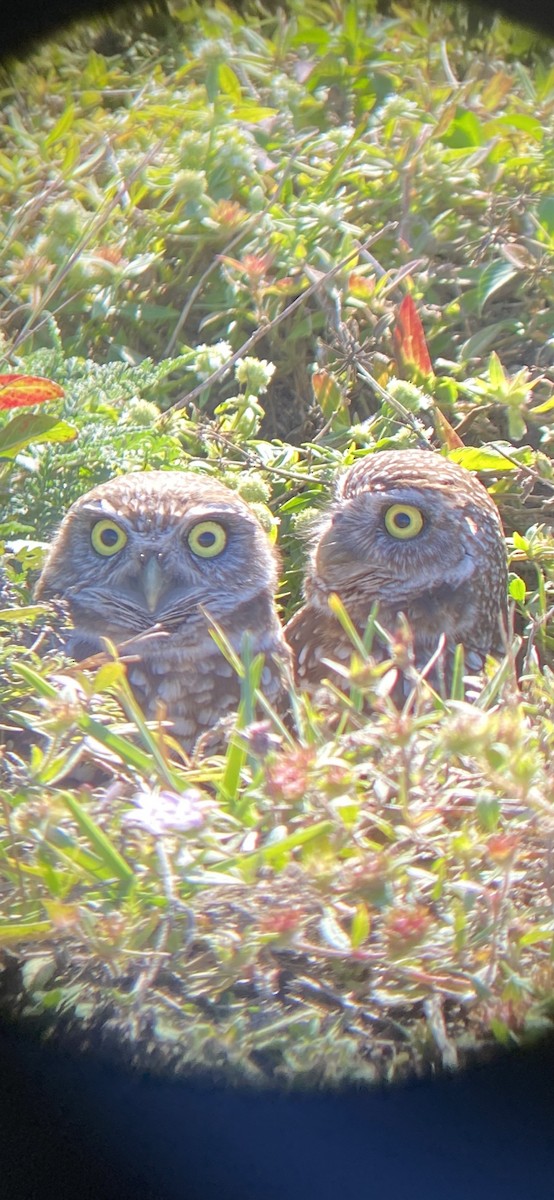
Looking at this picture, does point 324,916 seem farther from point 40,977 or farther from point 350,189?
point 350,189

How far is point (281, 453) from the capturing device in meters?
1.23

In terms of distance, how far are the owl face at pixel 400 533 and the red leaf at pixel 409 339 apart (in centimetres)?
10

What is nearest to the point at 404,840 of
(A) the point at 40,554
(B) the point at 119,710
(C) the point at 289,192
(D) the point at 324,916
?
(D) the point at 324,916

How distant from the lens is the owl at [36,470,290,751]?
1.06m

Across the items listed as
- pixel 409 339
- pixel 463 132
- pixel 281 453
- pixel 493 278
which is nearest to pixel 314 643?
pixel 281 453

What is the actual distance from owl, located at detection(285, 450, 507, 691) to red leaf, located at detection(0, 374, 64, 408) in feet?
1.13

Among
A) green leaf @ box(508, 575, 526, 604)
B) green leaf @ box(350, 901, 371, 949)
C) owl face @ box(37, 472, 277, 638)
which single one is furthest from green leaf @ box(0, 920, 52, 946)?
green leaf @ box(508, 575, 526, 604)

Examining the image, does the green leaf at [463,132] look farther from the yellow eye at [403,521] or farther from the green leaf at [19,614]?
the green leaf at [19,614]

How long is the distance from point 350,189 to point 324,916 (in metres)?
0.81

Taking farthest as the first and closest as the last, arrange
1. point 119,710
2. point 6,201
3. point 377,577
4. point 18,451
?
point 377,577
point 6,201
point 18,451
point 119,710

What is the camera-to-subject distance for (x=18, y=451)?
3.40ft

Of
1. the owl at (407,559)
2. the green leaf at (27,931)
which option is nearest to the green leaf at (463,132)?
the owl at (407,559)

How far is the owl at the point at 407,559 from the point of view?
1188mm

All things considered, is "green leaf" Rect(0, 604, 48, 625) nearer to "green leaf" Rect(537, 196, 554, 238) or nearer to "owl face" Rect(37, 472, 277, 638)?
"owl face" Rect(37, 472, 277, 638)
